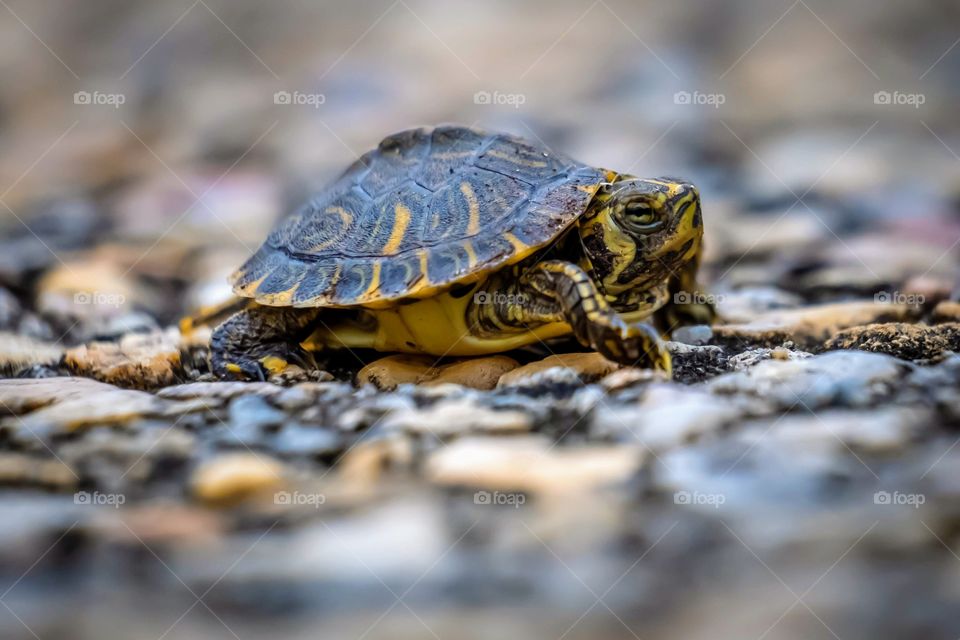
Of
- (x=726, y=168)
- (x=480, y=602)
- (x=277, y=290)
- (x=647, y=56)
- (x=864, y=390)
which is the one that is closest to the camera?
(x=480, y=602)

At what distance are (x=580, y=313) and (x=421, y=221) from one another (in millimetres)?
854

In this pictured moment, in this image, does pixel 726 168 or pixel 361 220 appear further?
pixel 726 168

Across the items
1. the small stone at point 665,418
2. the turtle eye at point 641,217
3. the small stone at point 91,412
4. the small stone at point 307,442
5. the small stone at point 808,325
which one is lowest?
the small stone at point 808,325

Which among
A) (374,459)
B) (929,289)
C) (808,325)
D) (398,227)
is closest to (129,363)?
(398,227)

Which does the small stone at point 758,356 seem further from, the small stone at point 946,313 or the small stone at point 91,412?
the small stone at point 91,412

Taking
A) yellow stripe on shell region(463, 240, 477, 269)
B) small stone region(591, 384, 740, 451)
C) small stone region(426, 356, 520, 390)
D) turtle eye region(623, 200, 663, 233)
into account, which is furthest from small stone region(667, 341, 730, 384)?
yellow stripe on shell region(463, 240, 477, 269)

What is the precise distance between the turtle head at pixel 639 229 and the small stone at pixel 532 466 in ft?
3.56

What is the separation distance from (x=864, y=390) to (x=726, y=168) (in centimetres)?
472

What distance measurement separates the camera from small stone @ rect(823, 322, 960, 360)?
3.40 m

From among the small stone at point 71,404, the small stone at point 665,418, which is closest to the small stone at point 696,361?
the small stone at point 665,418

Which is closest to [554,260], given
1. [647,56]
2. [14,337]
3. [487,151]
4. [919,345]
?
[487,151]

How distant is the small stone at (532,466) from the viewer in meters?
2.38

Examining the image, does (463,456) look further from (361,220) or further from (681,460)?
(361,220)

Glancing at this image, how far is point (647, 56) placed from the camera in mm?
7883
